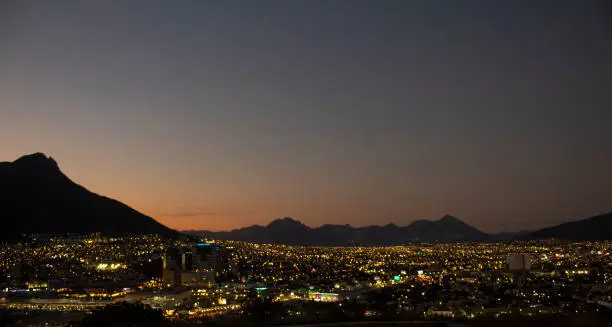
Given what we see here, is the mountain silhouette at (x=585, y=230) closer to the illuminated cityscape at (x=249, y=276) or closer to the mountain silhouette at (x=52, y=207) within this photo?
the illuminated cityscape at (x=249, y=276)

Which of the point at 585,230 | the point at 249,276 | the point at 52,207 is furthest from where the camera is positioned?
the point at 585,230

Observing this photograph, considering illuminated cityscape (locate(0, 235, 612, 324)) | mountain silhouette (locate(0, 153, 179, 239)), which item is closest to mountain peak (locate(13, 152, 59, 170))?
mountain silhouette (locate(0, 153, 179, 239))

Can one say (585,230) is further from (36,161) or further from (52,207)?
(36,161)

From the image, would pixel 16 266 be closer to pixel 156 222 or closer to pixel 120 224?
pixel 120 224

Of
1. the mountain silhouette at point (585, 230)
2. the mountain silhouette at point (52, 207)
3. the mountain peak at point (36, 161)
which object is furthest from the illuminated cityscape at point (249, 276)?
the mountain peak at point (36, 161)

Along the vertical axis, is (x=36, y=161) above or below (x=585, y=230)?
above

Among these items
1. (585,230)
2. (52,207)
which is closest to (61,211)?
(52,207)
